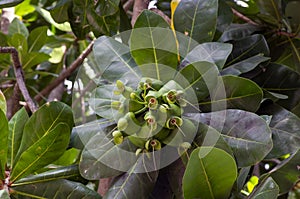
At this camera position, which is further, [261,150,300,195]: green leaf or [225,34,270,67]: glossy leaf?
[225,34,270,67]: glossy leaf

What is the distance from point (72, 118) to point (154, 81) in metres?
0.19

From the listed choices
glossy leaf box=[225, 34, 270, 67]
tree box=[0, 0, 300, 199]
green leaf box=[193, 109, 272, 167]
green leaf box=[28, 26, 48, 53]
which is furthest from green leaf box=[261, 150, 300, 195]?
green leaf box=[28, 26, 48, 53]

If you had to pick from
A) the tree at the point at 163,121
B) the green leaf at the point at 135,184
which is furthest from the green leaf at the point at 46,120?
the green leaf at the point at 135,184

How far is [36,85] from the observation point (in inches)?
55.3

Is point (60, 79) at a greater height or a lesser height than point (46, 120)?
lesser

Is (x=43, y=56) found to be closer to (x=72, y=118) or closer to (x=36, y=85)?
(x=36, y=85)

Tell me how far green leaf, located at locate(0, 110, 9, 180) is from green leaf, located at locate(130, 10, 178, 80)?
247 millimetres

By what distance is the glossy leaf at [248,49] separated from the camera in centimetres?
96

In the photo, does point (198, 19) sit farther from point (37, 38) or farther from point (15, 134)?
point (37, 38)

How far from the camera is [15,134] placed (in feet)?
2.94

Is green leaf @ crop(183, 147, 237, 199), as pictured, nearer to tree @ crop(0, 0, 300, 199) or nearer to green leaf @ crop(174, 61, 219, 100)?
tree @ crop(0, 0, 300, 199)

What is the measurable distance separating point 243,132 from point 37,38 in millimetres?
755

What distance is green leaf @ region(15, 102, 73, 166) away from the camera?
0.85 meters

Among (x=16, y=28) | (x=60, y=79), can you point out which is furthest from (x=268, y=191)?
(x=16, y=28)
